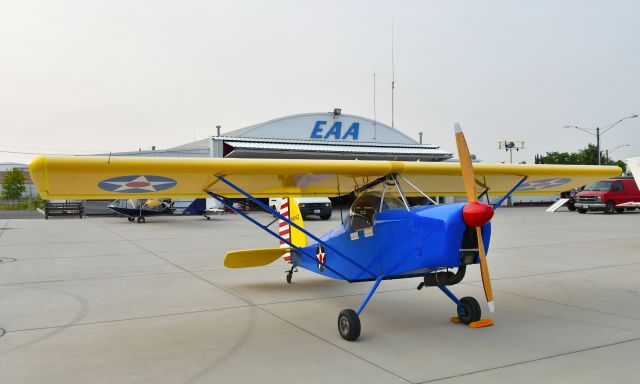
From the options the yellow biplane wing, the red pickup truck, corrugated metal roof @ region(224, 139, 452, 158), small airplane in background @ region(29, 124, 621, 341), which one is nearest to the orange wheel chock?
small airplane in background @ region(29, 124, 621, 341)

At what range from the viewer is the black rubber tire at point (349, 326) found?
18.6ft

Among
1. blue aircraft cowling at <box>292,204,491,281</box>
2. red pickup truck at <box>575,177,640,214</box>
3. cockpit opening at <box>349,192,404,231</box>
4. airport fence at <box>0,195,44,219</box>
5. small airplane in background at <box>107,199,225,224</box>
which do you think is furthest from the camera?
airport fence at <box>0,195,44,219</box>

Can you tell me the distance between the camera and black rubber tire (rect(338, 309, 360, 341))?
18.6ft

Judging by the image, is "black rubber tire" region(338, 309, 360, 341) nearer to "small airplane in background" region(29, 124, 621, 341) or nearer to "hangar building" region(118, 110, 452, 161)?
"small airplane in background" region(29, 124, 621, 341)

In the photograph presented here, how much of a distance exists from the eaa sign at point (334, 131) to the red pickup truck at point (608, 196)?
15885mm

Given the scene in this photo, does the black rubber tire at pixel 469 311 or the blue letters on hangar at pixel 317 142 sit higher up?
the blue letters on hangar at pixel 317 142

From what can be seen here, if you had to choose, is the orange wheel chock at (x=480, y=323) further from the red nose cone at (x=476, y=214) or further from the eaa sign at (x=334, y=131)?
the eaa sign at (x=334, y=131)

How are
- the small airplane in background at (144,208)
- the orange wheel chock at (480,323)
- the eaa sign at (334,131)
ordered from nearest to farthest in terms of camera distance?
1. the orange wheel chock at (480,323)
2. the small airplane in background at (144,208)
3. the eaa sign at (334,131)

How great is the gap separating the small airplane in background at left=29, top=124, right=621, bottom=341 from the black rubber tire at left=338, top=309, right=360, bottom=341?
0.01 m

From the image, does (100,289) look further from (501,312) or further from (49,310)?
Result: (501,312)

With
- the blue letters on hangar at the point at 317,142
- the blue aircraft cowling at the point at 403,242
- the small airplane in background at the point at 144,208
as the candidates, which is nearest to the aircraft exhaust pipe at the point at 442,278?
the blue aircraft cowling at the point at 403,242

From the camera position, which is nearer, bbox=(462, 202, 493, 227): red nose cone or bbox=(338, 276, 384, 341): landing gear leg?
bbox=(462, 202, 493, 227): red nose cone

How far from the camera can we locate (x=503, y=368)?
4.76m

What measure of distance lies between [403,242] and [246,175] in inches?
85.1
